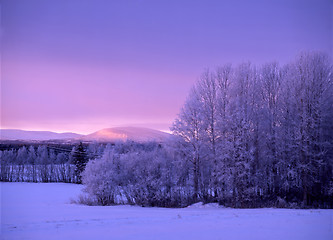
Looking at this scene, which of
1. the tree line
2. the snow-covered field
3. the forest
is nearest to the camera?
the snow-covered field

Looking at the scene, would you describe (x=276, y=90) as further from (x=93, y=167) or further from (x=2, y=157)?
(x=2, y=157)

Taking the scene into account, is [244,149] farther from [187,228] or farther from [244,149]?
[187,228]

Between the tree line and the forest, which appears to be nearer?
the forest

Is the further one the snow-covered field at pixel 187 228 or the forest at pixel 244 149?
the forest at pixel 244 149

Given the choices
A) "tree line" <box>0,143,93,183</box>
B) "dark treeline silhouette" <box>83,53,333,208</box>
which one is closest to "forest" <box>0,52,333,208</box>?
"dark treeline silhouette" <box>83,53,333,208</box>

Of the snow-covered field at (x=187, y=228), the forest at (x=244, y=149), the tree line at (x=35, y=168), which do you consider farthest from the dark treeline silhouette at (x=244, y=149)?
the tree line at (x=35, y=168)

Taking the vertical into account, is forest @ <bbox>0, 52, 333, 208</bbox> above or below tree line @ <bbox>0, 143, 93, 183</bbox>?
above

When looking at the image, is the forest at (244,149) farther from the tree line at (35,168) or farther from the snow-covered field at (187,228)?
the tree line at (35,168)

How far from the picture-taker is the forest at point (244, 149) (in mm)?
19516

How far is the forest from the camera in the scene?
1952 centimetres

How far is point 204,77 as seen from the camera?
24.9 meters

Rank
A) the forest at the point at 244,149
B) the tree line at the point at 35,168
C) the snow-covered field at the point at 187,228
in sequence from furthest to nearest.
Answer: the tree line at the point at 35,168 < the forest at the point at 244,149 < the snow-covered field at the point at 187,228

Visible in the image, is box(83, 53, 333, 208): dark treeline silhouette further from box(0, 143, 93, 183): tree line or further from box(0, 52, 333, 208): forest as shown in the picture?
box(0, 143, 93, 183): tree line

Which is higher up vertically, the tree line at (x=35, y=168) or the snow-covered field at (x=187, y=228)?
the snow-covered field at (x=187, y=228)
